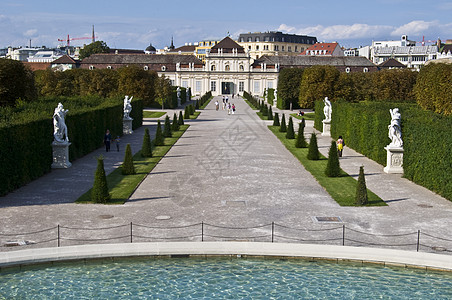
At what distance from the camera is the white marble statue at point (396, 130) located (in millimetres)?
26016

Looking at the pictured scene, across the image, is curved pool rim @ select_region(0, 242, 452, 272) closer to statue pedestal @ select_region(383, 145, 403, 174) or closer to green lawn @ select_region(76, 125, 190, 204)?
green lawn @ select_region(76, 125, 190, 204)

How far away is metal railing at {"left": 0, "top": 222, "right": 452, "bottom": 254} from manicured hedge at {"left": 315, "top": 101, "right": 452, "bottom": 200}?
5733 millimetres

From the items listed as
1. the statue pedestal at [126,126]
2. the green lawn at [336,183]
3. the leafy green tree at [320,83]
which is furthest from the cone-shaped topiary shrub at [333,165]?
the leafy green tree at [320,83]

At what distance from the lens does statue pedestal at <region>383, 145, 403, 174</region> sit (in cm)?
2608

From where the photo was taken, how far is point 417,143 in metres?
24.1

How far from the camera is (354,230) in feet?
54.5

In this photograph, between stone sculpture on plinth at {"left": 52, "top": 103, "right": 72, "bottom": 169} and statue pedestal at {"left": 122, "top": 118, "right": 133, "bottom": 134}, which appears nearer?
stone sculpture on plinth at {"left": 52, "top": 103, "right": 72, "bottom": 169}

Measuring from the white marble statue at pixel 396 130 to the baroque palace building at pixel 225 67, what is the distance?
92.4m

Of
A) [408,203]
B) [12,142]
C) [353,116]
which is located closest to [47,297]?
[12,142]

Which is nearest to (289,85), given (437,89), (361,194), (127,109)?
(127,109)

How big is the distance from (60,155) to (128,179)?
177 inches

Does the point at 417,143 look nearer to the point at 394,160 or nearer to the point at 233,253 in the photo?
the point at 394,160

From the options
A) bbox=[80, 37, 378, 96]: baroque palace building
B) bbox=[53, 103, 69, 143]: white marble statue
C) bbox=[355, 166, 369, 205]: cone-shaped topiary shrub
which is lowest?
bbox=[355, 166, 369, 205]: cone-shaped topiary shrub

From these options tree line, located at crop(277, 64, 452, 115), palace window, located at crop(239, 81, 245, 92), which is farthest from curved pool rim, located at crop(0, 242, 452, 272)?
palace window, located at crop(239, 81, 245, 92)
